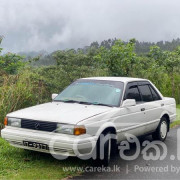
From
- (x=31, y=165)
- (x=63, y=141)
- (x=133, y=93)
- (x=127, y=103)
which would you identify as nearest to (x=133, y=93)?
(x=133, y=93)

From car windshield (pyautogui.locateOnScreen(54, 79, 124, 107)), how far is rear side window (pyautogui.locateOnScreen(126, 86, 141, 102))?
9.1 inches

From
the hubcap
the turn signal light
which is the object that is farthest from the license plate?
the hubcap

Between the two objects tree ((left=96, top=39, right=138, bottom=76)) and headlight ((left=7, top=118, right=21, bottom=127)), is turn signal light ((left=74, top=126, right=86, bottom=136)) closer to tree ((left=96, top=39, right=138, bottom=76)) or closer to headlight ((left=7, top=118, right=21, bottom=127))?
headlight ((left=7, top=118, right=21, bottom=127))

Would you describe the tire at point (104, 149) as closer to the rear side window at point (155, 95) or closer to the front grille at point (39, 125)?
the front grille at point (39, 125)

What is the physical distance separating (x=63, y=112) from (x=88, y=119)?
0.56 metres

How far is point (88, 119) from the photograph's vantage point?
5363 millimetres

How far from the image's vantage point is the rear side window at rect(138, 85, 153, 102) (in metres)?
7.46

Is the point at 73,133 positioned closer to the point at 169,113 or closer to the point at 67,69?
the point at 169,113

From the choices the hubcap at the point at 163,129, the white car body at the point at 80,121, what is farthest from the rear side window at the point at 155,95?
the white car body at the point at 80,121

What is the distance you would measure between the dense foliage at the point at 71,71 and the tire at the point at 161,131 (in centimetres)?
373

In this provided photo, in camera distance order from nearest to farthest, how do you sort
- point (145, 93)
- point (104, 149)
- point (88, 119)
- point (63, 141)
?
point (63, 141) < point (88, 119) < point (104, 149) < point (145, 93)

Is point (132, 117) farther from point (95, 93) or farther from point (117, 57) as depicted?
point (117, 57)

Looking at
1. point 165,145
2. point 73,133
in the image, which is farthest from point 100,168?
point 165,145

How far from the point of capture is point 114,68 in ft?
46.3
